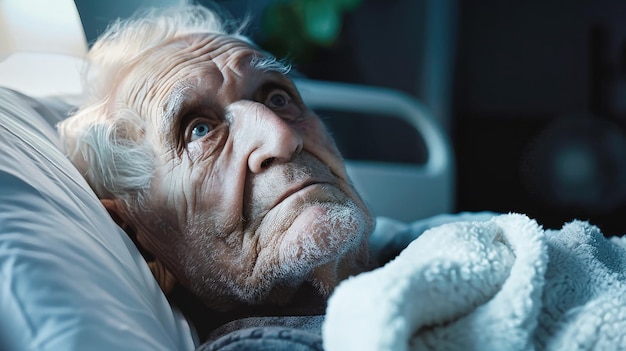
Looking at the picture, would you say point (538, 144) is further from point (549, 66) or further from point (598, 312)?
point (598, 312)

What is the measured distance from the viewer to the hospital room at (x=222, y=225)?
0.58 m

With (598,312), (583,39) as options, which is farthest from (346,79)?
(598,312)

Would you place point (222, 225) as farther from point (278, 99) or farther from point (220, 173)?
point (278, 99)

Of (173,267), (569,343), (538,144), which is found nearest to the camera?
(569,343)

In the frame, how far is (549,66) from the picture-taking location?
9.92 ft

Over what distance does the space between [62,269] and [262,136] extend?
341 mm

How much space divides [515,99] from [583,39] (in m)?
0.38

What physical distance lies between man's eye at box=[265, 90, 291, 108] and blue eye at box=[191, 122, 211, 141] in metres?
0.11

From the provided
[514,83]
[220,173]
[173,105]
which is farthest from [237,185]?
[514,83]

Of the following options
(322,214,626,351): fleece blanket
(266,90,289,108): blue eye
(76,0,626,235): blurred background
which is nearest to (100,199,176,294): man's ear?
(266,90,289,108): blue eye

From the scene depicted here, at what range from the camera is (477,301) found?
59 centimetres

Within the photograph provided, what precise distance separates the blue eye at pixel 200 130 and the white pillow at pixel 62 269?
0.17 meters

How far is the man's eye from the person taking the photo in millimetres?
1043

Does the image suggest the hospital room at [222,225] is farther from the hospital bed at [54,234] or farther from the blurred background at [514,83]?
the blurred background at [514,83]
